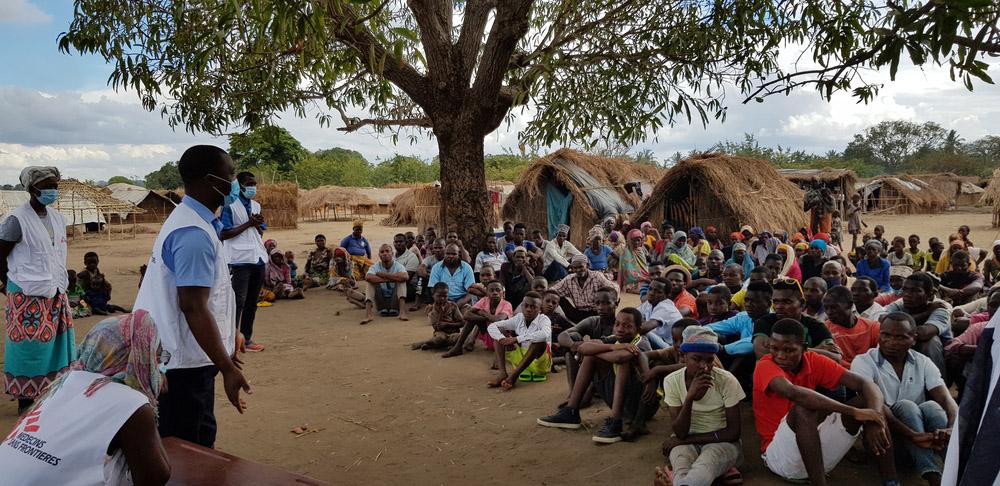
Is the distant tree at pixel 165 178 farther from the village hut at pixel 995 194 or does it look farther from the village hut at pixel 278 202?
the village hut at pixel 995 194

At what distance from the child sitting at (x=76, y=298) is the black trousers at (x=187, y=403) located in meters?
7.54

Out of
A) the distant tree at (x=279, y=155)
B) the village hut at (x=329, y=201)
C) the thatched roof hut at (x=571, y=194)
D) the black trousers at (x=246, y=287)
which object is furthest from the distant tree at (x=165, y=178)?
the black trousers at (x=246, y=287)

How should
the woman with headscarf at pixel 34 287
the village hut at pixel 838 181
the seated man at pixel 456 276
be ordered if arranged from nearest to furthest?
the woman with headscarf at pixel 34 287 → the seated man at pixel 456 276 → the village hut at pixel 838 181

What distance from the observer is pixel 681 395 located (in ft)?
11.8

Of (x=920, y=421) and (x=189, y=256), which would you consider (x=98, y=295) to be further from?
(x=920, y=421)

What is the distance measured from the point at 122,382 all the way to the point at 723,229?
1296cm

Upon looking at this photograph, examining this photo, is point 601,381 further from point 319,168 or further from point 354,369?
point 319,168

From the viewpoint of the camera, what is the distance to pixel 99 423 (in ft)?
5.98

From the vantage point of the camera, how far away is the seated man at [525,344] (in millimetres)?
5273

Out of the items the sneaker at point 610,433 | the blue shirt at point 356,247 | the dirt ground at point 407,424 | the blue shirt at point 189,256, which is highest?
the blue shirt at point 189,256

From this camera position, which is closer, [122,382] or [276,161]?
[122,382]

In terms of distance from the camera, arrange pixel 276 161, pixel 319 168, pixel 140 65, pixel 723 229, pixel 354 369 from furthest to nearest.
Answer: pixel 319 168
pixel 276 161
pixel 723 229
pixel 140 65
pixel 354 369

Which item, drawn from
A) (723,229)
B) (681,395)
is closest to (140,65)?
(681,395)

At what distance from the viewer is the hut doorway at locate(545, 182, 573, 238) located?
15.6m
